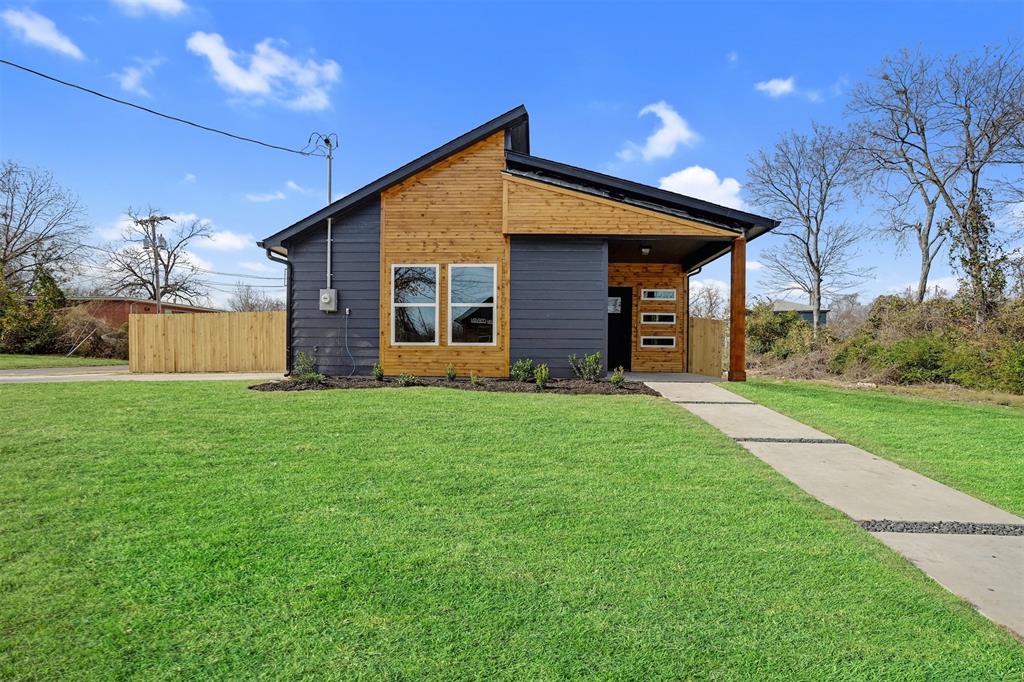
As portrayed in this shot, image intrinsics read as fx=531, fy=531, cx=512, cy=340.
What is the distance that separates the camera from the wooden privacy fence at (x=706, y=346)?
486 inches

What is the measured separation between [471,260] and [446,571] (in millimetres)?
7866

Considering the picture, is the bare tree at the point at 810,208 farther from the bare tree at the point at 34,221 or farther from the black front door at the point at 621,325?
the bare tree at the point at 34,221

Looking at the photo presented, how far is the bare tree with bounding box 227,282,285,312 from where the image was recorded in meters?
46.6

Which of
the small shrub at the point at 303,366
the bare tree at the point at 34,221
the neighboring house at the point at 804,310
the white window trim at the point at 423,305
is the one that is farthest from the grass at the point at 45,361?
the neighboring house at the point at 804,310

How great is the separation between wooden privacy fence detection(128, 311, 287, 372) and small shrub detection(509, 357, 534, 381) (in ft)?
22.8

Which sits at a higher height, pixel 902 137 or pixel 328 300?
pixel 902 137

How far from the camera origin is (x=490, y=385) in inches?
355

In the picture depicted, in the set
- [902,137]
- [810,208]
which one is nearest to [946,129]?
[902,137]

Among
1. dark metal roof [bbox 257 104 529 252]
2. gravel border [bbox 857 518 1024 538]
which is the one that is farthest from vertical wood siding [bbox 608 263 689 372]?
gravel border [bbox 857 518 1024 538]

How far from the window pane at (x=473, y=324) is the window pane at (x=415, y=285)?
559mm

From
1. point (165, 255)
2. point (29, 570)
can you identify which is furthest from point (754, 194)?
point (165, 255)

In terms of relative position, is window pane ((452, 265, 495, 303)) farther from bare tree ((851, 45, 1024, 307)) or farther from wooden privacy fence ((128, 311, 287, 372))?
bare tree ((851, 45, 1024, 307))

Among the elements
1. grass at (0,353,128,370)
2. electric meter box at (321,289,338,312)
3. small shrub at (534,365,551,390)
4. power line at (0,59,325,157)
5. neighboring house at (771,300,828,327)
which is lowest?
grass at (0,353,128,370)

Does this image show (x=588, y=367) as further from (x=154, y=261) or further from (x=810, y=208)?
(x=154, y=261)
